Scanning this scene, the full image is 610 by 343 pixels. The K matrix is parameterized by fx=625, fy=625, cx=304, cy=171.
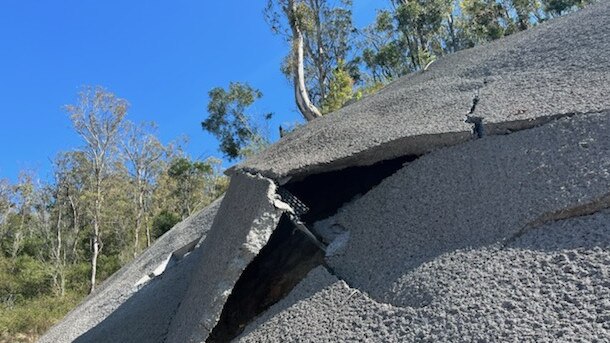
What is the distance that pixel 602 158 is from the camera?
2.63 metres

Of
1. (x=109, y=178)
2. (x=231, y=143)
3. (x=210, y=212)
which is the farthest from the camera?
(x=109, y=178)

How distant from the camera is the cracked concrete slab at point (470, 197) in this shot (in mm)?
2562

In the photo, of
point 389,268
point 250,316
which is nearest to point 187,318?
point 250,316

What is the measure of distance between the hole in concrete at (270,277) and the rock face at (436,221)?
1 cm

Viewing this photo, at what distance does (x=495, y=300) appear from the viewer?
2.22 m

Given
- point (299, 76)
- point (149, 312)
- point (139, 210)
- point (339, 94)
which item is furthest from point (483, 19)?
point (149, 312)

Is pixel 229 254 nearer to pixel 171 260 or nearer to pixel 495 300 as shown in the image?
pixel 495 300

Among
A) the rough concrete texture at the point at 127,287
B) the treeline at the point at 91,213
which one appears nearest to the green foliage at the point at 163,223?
the treeline at the point at 91,213

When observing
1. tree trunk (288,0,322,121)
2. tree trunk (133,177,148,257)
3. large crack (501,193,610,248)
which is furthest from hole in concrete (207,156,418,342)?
tree trunk (133,177,148,257)

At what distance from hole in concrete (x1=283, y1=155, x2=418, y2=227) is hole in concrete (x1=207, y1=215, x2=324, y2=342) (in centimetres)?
18

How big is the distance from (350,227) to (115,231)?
27.4 metres

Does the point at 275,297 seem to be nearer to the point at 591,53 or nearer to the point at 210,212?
the point at 591,53

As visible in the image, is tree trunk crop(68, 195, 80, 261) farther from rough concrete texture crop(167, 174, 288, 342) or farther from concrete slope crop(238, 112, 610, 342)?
concrete slope crop(238, 112, 610, 342)

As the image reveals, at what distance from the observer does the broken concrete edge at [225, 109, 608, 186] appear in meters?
3.10
